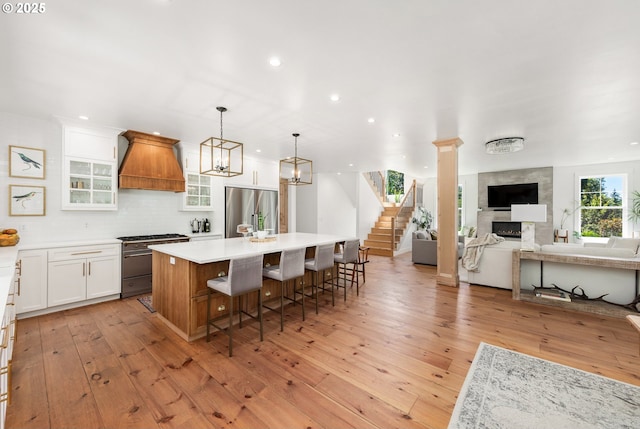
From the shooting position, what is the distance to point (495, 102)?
3.24 meters

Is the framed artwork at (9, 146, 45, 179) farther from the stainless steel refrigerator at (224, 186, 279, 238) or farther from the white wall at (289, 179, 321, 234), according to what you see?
the white wall at (289, 179, 321, 234)

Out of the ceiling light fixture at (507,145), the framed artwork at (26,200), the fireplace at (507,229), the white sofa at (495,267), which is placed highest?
the ceiling light fixture at (507,145)

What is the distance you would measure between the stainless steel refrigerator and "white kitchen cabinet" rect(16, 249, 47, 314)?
8.77ft

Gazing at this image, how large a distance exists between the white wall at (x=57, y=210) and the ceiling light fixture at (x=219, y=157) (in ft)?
3.08

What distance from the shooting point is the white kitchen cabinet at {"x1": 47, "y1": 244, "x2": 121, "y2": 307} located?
3.54 meters

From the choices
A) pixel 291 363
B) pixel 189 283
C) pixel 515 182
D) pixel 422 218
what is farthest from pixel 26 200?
pixel 515 182

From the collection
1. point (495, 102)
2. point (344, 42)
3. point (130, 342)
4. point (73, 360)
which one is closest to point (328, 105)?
point (344, 42)

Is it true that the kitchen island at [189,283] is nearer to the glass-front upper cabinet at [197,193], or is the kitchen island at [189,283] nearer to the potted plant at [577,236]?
the glass-front upper cabinet at [197,193]

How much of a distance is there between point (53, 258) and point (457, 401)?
4774 millimetres

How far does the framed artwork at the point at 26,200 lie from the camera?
11.7ft

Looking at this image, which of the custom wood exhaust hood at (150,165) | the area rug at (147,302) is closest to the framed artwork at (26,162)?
the custom wood exhaust hood at (150,165)

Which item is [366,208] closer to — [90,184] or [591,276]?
[591,276]

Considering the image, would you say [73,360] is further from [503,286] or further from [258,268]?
[503,286]

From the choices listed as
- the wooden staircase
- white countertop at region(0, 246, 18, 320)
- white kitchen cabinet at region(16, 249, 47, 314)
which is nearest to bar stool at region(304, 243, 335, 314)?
white countertop at region(0, 246, 18, 320)
